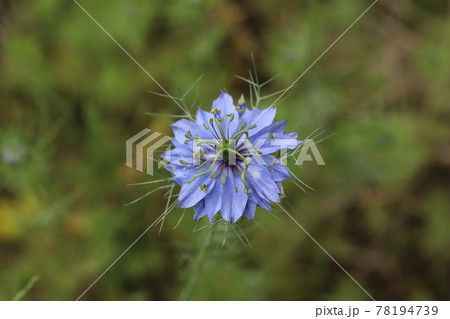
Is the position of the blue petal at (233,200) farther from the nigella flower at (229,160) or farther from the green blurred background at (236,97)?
the green blurred background at (236,97)

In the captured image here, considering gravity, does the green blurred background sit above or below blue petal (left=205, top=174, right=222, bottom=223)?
above

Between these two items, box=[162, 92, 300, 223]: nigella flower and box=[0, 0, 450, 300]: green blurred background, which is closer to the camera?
box=[162, 92, 300, 223]: nigella flower

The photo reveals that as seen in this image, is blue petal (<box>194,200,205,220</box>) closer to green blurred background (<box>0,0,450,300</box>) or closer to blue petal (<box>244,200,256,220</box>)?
blue petal (<box>244,200,256,220</box>)

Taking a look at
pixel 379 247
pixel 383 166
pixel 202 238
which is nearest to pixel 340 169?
pixel 383 166

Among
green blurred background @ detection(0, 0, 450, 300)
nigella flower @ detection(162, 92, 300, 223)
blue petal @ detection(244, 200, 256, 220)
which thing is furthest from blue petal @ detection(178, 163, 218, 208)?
green blurred background @ detection(0, 0, 450, 300)

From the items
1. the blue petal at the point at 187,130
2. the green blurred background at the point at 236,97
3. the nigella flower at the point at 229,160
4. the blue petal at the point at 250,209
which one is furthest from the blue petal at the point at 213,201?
the green blurred background at the point at 236,97

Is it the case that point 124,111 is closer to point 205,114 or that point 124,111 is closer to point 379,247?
point 205,114

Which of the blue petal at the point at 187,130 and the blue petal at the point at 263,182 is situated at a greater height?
the blue petal at the point at 187,130

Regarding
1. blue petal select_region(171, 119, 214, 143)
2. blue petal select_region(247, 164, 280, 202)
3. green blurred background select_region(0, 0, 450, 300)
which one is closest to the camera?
blue petal select_region(247, 164, 280, 202)
